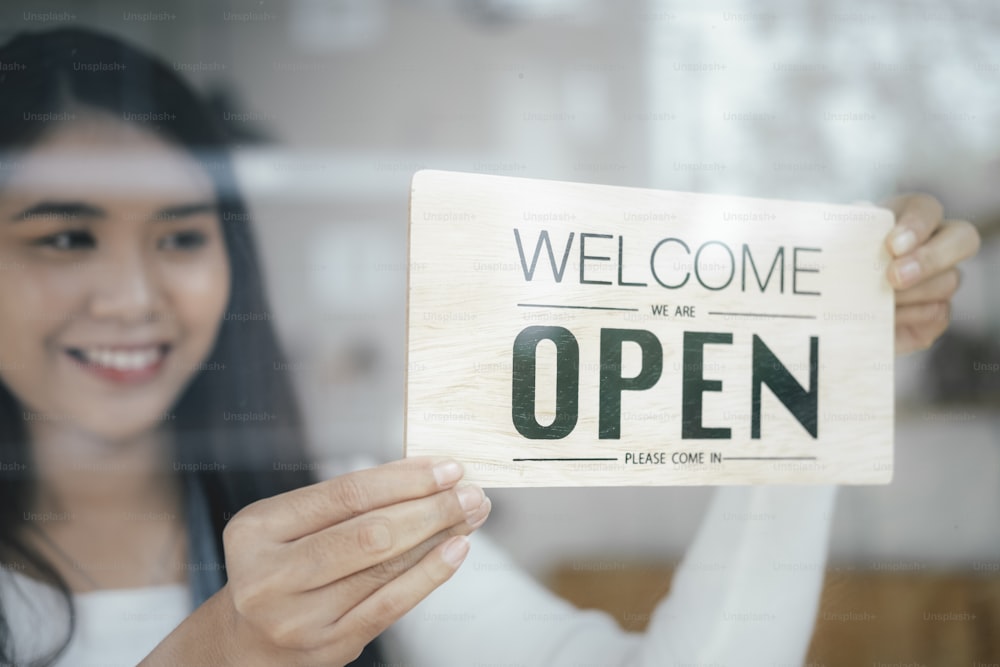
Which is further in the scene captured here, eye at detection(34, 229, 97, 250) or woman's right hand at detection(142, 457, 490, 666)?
eye at detection(34, 229, 97, 250)

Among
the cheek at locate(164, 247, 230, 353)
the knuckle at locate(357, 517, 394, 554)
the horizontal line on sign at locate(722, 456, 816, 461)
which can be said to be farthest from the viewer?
the cheek at locate(164, 247, 230, 353)

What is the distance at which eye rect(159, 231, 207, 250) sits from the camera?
0.76 metres

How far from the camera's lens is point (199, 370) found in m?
0.77

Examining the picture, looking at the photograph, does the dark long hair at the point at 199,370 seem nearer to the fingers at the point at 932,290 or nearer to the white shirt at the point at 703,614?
the white shirt at the point at 703,614

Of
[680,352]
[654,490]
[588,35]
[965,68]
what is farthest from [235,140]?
[965,68]

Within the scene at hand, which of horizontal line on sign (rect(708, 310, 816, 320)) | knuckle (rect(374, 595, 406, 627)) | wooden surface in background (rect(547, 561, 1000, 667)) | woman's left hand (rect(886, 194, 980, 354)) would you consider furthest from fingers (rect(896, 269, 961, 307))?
knuckle (rect(374, 595, 406, 627))

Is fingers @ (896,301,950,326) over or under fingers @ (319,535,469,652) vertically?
over

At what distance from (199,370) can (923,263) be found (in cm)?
87

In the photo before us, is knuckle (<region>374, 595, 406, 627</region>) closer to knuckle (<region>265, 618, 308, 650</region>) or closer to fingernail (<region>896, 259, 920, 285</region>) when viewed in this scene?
knuckle (<region>265, 618, 308, 650</region>)

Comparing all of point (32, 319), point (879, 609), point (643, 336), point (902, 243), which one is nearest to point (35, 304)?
point (32, 319)

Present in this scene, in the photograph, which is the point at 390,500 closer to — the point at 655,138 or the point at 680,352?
the point at 680,352

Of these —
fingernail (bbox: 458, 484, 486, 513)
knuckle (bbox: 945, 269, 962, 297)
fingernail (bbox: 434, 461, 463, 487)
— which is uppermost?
knuckle (bbox: 945, 269, 962, 297)

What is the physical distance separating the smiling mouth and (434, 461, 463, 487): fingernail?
0.41m

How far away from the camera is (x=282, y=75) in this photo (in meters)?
0.83
